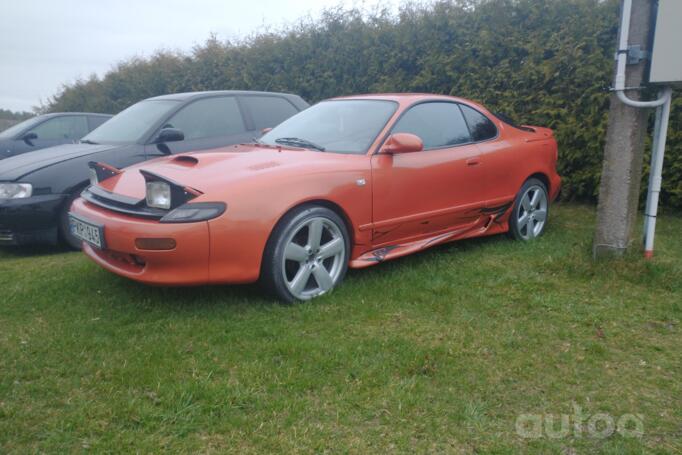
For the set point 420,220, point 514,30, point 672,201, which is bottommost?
point 672,201

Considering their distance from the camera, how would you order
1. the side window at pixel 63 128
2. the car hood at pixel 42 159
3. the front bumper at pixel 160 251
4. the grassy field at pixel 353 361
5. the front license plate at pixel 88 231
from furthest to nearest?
1. the side window at pixel 63 128
2. the car hood at pixel 42 159
3. the front license plate at pixel 88 231
4. the front bumper at pixel 160 251
5. the grassy field at pixel 353 361

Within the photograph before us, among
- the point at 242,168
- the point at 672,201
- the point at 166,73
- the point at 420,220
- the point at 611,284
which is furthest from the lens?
the point at 166,73

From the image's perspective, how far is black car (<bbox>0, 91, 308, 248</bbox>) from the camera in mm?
4977

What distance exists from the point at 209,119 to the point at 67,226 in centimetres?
186

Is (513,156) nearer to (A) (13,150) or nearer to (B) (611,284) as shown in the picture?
(B) (611,284)

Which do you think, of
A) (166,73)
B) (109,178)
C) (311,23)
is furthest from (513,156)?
(166,73)

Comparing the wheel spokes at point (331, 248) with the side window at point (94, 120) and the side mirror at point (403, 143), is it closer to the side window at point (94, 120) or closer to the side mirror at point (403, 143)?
the side mirror at point (403, 143)

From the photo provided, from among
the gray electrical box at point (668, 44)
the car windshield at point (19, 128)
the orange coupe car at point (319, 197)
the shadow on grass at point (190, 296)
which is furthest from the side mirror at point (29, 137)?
the gray electrical box at point (668, 44)

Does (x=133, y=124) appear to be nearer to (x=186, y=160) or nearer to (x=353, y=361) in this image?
(x=186, y=160)

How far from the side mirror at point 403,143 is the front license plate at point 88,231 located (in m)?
2.01

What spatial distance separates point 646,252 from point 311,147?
2793 millimetres

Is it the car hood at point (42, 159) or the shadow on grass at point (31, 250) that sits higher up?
the car hood at point (42, 159)

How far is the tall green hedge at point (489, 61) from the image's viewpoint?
6746 millimetres

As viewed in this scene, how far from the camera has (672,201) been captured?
253 inches
